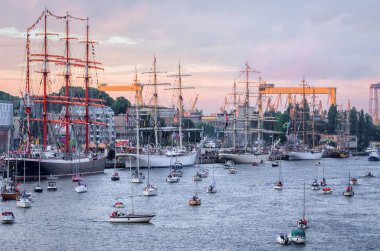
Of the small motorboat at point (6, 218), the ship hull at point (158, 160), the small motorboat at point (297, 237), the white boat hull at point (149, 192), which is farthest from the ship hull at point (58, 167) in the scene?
the small motorboat at point (297, 237)

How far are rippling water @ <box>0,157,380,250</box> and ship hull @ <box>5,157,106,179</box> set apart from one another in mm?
7924

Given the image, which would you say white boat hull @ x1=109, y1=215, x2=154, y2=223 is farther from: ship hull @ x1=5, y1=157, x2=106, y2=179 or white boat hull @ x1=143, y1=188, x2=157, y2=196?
ship hull @ x1=5, y1=157, x2=106, y2=179

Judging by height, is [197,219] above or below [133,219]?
below

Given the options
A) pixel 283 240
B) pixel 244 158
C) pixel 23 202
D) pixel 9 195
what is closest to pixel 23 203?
pixel 23 202

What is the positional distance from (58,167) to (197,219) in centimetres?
5720

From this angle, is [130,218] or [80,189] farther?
[80,189]

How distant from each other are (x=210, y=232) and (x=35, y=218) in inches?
744

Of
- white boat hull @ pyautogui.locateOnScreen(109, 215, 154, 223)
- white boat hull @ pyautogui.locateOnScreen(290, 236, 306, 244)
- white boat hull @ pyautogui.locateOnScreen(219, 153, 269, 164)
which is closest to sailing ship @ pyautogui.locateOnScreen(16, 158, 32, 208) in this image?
white boat hull @ pyautogui.locateOnScreen(109, 215, 154, 223)

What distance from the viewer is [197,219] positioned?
274ft

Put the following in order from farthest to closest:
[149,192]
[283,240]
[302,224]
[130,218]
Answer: [149,192], [130,218], [302,224], [283,240]

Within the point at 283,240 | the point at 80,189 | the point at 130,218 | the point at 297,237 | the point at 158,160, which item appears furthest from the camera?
the point at 158,160

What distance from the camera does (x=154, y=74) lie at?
19025 centimetres

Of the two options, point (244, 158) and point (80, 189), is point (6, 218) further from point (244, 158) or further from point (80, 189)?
point (244, 158)

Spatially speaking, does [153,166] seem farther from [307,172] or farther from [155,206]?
[155,206]
